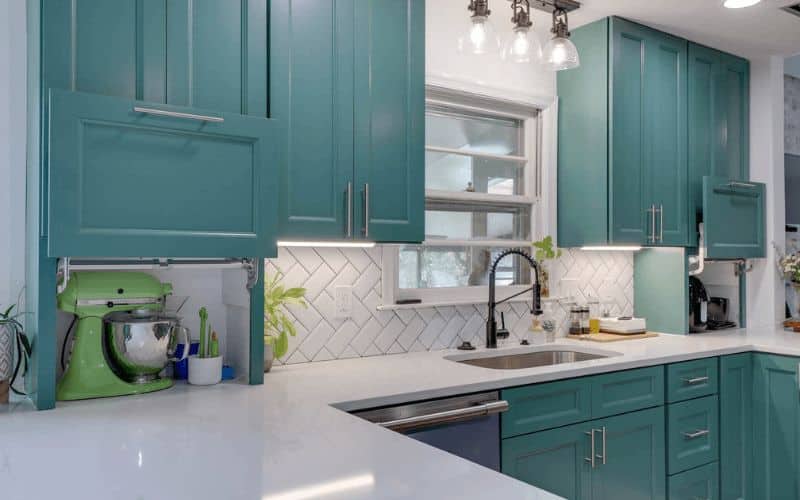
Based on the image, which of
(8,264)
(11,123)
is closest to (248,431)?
(8,264)

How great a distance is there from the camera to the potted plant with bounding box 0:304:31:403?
5.86ft

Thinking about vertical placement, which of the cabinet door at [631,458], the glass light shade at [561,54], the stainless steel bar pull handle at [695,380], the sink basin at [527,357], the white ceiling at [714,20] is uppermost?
the white ceiling at [714,20]

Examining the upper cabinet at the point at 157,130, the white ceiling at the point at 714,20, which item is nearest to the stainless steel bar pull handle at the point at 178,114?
the upper cabinet at the point at 157,130

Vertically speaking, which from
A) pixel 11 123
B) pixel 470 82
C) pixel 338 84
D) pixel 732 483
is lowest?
pixel 732 483

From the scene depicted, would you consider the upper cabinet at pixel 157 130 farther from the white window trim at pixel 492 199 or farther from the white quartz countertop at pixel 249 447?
the white window trim at pixel 492 199

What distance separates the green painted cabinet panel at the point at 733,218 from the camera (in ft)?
11.0

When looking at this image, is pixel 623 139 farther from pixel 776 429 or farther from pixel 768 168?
pixel 776 429

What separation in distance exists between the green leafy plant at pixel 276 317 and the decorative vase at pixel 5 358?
78 cm

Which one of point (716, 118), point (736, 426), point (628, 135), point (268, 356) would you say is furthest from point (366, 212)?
point (716, 118)

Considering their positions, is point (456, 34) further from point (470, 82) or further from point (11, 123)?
point (11, 123)

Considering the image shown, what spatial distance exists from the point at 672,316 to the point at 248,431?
2.69 metres

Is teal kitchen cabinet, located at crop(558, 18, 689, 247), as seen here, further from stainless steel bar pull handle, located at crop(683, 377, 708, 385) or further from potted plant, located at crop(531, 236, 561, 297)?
stainless steel bar pull handle, located at crop(683, 377, 708, 385)

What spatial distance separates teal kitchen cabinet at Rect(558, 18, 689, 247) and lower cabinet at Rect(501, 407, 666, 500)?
93cm

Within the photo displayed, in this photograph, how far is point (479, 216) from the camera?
3137 millimetres
